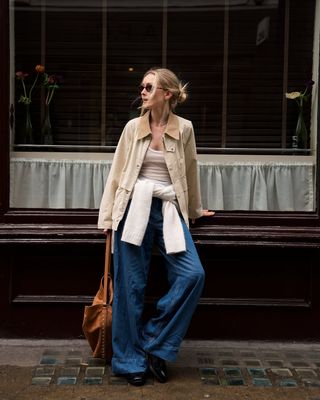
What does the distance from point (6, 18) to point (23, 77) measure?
44cm

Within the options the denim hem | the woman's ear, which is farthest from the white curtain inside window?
the denim hem

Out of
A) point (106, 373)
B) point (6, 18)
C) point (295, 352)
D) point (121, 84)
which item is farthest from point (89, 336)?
point (6, 18)

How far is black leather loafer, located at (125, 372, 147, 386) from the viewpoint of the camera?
396cm

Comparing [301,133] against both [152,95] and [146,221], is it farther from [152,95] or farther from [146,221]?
[146,221]

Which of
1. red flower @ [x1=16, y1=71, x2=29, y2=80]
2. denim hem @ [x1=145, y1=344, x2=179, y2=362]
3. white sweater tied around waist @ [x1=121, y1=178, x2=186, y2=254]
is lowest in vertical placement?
denim hem @ [x1=145, y1=344, x2=179, y2=362]

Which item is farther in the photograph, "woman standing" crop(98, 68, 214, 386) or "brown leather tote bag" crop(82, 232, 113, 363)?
"brown leather tote bag" crop(82, 232, 113, 363)

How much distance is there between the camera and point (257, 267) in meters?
4.73

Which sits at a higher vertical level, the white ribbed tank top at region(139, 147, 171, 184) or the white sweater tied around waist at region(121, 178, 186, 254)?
the white ribbed tank top at region(139, 147, 171, 184)

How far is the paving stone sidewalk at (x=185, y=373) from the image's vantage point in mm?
3863

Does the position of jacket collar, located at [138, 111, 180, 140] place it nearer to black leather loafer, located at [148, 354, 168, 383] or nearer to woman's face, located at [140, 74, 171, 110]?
woman's face, located at [140, 74, 171, 110]

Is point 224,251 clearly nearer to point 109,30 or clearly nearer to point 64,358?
point 64,358

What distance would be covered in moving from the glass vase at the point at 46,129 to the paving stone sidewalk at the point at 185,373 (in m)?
1.48

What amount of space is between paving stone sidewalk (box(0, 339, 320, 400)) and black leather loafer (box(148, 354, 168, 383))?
0.15ft

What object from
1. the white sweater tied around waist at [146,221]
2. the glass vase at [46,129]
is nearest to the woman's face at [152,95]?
the white sweater tied around waist at [146,221]
